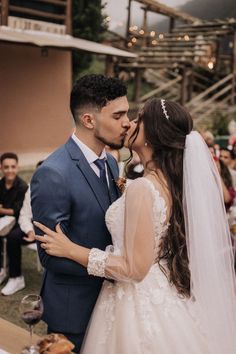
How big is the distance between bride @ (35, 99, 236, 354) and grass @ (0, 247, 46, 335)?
180 cm

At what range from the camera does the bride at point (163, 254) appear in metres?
1.90

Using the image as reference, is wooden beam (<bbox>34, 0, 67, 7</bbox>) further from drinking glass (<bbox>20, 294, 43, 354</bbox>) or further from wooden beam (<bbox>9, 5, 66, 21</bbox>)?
drinking glass (<bbox>20, 294, 43, 354</bbox>)

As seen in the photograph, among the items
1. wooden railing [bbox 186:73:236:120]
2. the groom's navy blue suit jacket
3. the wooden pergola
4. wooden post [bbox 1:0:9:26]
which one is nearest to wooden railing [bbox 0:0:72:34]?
wooden post [bbox 1:0:9:26]

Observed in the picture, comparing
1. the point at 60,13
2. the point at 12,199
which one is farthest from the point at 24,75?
the point at 12,199

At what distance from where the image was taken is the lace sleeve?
1847 mm

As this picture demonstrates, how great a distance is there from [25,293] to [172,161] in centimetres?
294

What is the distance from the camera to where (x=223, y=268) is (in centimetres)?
223

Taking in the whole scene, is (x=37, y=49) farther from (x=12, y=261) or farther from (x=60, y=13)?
(x=12, y=261)

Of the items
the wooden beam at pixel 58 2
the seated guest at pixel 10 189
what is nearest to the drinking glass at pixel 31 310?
the seated guest at pixel 10 189

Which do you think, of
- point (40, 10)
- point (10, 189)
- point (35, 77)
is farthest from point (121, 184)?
point (40, 10)

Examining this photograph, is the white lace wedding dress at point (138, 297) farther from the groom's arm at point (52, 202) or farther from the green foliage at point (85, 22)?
the green foliage at point (85, 22)

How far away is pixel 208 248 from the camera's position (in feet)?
7.00

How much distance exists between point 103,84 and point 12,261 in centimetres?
308

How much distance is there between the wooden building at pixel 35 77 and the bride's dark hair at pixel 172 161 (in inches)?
304
